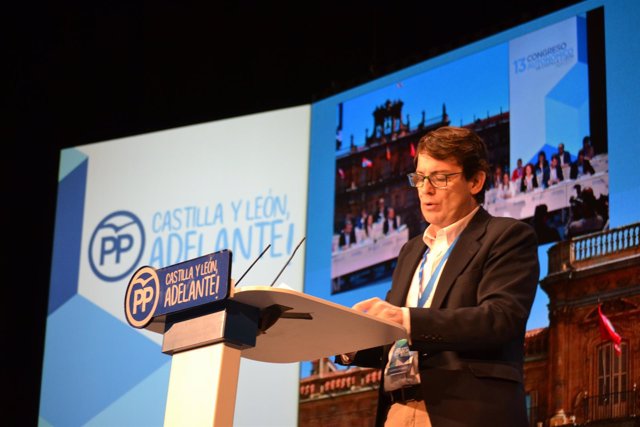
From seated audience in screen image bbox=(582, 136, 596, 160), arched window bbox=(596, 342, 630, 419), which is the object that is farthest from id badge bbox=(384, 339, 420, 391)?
seated audience in screen image bbox=(582, 136, 596, 160)

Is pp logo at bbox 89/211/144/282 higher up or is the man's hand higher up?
pp logo at bbox 89/211/144/282

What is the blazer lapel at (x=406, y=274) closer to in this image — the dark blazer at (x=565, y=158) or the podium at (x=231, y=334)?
the podium at (x=231, y=334)

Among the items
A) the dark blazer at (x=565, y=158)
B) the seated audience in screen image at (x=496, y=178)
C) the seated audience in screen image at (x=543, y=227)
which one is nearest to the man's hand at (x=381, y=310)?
the seated audience in screen image at (x=543, y=227)

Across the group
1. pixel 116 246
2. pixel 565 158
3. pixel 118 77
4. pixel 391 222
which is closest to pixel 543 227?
pixel 565 158

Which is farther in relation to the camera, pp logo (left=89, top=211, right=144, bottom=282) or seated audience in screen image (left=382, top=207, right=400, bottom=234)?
pp logo (left=89, top=211, right=144, bottom=282)

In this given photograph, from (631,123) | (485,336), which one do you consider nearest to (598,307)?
(631,123)

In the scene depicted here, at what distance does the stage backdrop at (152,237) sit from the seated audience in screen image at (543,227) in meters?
1.46

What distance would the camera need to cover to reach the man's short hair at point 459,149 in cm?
247

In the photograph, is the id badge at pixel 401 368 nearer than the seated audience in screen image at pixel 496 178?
Yes

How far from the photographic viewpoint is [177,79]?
6.24 metres

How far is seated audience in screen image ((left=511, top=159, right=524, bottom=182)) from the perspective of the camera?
411cm

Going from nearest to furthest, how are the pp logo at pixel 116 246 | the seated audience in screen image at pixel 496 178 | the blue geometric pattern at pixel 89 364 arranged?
the seated audience in screen image at pixel 496 178 → the blue geometric pattern at pixel 89 364 → the pp logo at pixel 116 246

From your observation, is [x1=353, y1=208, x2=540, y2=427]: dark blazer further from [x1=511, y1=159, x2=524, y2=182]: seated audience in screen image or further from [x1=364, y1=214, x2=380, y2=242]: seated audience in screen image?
[x1=364, y1=214, x2=380, y2=242]: seated audience in screen image

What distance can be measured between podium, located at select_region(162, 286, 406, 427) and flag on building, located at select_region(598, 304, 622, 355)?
182 cm
